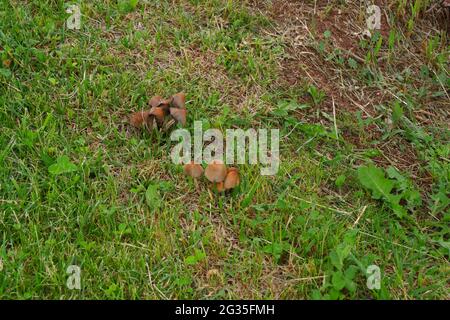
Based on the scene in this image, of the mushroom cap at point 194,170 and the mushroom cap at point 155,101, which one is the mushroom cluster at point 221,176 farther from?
the mushroom cap at point 155,101

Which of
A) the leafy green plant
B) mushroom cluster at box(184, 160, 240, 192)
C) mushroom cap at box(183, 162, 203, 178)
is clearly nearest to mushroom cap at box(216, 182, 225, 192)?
mushroom cluster at box(184, 160, 240, 192)

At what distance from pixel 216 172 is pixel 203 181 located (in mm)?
121

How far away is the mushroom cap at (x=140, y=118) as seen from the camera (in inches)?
117

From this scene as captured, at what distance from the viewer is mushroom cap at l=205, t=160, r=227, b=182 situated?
9.12 feet

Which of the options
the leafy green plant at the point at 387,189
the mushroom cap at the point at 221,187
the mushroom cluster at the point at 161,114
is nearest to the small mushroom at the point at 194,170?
the mushroom cap at the point at 221,187

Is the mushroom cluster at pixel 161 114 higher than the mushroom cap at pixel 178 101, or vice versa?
the mushroom cap at pixel 178 101

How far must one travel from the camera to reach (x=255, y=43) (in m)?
3.53

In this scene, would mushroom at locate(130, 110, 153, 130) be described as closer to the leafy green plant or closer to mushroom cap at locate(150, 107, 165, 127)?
mushroom cap at locate(150, 107, 165, 127)

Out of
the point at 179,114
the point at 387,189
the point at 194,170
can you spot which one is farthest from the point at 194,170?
the point at 387,189

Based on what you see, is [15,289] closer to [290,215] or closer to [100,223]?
[100,223]

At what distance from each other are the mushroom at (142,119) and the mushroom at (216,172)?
420 mm

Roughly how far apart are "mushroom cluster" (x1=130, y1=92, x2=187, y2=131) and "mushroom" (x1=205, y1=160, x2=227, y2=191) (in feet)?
1.16

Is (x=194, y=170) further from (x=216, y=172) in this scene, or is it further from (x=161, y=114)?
(x=161, y=114)

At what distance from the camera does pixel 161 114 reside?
9.71ft
